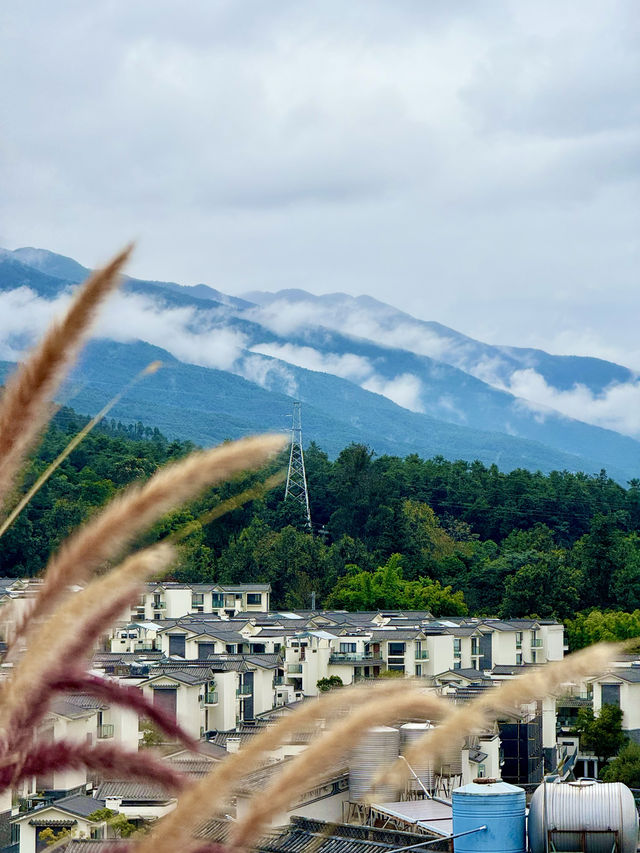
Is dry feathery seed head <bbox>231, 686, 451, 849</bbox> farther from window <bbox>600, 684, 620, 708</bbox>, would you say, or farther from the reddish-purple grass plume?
window <bbox>600, 684, 620, 708</bbox>

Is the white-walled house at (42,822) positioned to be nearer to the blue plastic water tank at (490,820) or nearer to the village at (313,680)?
the village at (313,680)

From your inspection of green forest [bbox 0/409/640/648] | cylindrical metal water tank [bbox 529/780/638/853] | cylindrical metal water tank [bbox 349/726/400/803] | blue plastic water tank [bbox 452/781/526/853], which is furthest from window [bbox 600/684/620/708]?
blue plastic water tank [bbox 452/781/526/853]

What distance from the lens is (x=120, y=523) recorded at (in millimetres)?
1270

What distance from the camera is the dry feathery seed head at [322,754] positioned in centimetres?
134

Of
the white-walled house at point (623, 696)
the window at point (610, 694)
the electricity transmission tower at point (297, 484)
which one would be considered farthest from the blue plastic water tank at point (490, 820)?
the electricity transmission tower at point (297, 484)

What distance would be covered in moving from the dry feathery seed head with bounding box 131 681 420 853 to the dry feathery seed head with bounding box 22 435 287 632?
257 millimetres

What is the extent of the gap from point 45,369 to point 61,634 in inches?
10.7

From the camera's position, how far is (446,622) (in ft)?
104

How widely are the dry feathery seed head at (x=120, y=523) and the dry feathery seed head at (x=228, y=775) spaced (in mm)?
257

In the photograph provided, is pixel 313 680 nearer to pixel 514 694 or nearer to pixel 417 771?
pixel 417 771

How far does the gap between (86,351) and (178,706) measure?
19712mm

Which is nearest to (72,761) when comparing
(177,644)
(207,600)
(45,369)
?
(45,369)

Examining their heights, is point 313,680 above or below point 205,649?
below

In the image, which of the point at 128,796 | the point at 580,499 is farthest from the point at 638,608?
the point at 128,796
